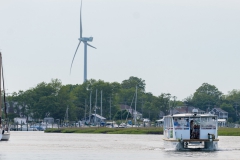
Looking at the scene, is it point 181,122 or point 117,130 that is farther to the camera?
point 117,130

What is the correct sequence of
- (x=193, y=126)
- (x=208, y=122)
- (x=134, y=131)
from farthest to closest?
(x=134, y=131)
(x=208, y=122)
(x=193, y=126)

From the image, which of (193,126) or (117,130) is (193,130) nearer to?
(193,126)

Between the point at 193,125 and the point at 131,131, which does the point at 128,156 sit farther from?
the point at 131,131

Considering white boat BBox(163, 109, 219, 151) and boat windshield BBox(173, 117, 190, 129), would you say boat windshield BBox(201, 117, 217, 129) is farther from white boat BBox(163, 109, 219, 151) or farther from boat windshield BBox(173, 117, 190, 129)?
boat windshield BBox(173, 117, 190, 129)

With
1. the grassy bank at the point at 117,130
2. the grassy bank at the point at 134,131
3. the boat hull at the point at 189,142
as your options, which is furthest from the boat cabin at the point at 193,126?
the grassy bank at the point at 117,130

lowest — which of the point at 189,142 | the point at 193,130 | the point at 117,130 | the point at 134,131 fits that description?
the point at 189,142

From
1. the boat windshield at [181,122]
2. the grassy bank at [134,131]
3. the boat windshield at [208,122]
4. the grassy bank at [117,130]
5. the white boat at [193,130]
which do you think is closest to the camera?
the white boat at [193,130]

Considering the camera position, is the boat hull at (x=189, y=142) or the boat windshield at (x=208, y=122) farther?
the boat windshield at (x=208, y=122)

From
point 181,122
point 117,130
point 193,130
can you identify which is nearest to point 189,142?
point 193,130

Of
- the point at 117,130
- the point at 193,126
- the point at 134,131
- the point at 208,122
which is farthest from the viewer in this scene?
the point at 117,130

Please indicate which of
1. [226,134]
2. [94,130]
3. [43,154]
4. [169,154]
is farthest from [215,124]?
[94,130]

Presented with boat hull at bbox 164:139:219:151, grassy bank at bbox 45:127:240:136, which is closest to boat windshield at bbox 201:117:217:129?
boat hull at bbox 164:139:219:151

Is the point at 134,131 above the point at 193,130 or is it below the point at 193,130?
above

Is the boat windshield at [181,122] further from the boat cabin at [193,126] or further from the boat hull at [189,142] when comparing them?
the boat hull at [189,142]
